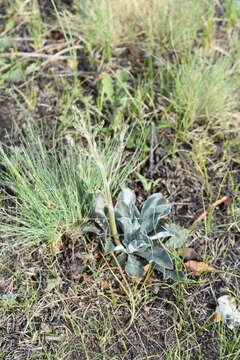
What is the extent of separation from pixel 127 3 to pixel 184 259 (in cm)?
128

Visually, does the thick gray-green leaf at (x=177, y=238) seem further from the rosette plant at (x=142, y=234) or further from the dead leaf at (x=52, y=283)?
the dead leaf at (x=52, y=283)

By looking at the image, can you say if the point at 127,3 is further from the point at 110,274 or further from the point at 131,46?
the point at 110,274

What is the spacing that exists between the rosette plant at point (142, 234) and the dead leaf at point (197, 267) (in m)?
0.07

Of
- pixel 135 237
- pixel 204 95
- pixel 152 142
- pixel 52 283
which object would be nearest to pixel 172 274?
pixel 135 237

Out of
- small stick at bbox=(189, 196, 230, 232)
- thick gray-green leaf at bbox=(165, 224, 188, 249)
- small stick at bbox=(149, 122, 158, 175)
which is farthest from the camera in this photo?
small stick at bbox=(149, 122, 158, 175)

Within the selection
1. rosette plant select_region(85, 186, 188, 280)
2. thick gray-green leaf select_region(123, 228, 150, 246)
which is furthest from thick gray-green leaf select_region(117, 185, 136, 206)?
thick gray-green leaf select_region(123, 228, 150, 246)

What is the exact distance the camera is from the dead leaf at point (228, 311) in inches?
60.5

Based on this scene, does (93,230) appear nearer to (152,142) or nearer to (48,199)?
(48,199)

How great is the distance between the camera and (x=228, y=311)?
1557 millimetres

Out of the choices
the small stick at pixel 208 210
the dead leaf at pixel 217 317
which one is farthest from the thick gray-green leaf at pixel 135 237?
the dead leaf at pixel 217 317

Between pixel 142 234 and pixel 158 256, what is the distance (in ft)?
0.31

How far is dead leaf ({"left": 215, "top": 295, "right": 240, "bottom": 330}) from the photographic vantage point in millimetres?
1537

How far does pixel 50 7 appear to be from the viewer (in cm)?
244

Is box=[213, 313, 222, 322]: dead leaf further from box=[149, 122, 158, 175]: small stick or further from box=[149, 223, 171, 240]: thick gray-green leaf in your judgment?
box=[149, 122, 158, 175]: small stick
